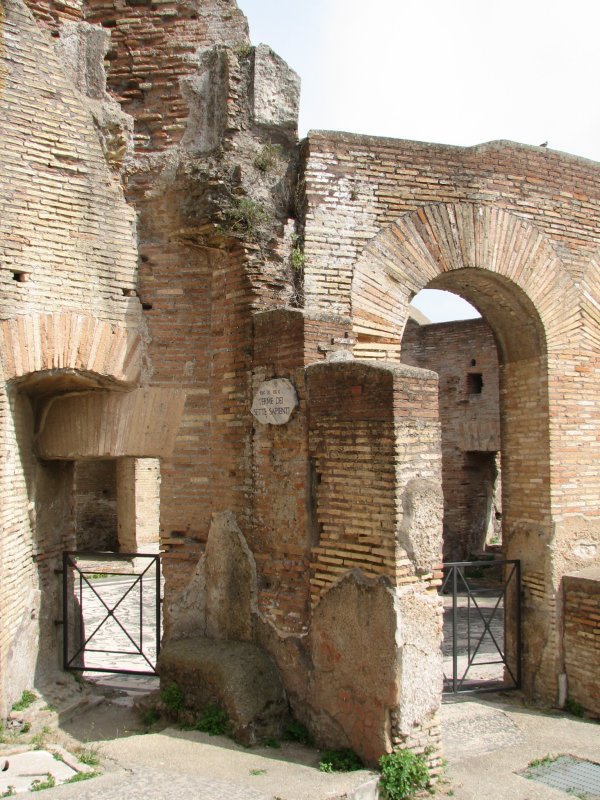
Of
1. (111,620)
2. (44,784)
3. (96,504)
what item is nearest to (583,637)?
(44,784)

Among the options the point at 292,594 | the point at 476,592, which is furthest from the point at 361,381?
the point at 476,592

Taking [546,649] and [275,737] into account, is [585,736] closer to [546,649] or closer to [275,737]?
[546,649]

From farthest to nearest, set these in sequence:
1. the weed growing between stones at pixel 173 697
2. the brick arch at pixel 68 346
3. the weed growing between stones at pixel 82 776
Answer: the weed growing between stones at pixel 173 697, the brick arch at pixel 68 346, the weed growing between stones at pixel 82 776

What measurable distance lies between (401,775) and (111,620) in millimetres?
5872

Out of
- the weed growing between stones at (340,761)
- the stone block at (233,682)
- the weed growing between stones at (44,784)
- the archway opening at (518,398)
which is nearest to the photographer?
the weed growing between stones at (44,784)

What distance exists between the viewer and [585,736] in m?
5.99

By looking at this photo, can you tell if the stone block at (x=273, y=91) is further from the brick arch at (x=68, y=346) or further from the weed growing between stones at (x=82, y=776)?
the weed growing between stones at (x=82, y=776)

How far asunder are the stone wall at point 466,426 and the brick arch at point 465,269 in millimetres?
6763

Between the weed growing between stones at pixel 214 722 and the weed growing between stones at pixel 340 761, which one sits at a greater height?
the weed growing between stones at pixel 214 722

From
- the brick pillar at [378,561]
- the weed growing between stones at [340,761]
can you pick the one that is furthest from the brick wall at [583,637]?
the weed growing between stones at [340,761]

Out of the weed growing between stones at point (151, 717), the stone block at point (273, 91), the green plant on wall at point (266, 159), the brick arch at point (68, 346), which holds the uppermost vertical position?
the stone block at point (273, 91)

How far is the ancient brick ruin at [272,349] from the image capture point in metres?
5.15

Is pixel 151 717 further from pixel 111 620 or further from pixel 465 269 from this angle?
pixel 465 269

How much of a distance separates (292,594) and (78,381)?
96.4 inches
